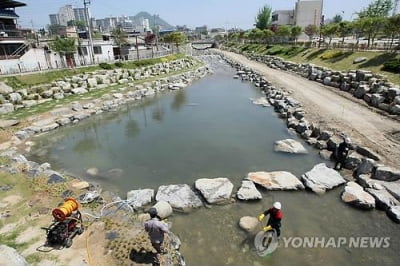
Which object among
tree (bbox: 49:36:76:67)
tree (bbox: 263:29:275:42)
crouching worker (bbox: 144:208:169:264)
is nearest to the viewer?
crouching worker (bbox: 144:208:169:264)

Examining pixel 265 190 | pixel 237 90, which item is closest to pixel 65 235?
pixel 265 190

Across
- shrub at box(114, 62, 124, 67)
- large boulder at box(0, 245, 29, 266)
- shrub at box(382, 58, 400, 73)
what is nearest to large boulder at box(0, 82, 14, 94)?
shrub at box(114, 62, 124, 67)

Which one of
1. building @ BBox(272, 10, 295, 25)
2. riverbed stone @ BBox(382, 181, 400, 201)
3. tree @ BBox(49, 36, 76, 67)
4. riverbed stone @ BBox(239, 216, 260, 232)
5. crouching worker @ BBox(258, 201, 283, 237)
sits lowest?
riverbed stone @ BBox(239, 216, 260, 232)

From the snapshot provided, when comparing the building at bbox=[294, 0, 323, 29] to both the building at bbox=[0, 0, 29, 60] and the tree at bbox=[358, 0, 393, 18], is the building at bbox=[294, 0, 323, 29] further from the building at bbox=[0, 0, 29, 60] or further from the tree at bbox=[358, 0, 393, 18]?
the building at bbox=[0, 0, 29, 60]

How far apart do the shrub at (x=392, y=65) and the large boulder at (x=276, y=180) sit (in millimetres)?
16909

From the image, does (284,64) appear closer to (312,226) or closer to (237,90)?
(237,90)

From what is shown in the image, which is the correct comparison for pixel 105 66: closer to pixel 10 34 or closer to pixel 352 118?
pixel 10 34

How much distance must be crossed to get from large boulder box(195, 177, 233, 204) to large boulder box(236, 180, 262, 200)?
0.43 m

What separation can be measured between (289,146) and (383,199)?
5.92 m

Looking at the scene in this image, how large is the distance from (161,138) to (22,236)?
35.9 feet

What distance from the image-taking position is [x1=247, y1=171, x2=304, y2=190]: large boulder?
11539 mm

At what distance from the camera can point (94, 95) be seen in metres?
26.7

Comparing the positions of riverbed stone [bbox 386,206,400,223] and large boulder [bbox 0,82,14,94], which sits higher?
large boulder [bbox 0,82,14,94]

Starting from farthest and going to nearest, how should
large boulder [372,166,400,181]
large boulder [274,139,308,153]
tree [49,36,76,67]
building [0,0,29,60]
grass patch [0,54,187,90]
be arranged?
tree [49,36,76,67] → building [0,0,29,60] → grass patch [0,54,187,90] → large boulder [274,139,308,153] → large boulder [372,166,400,181]
